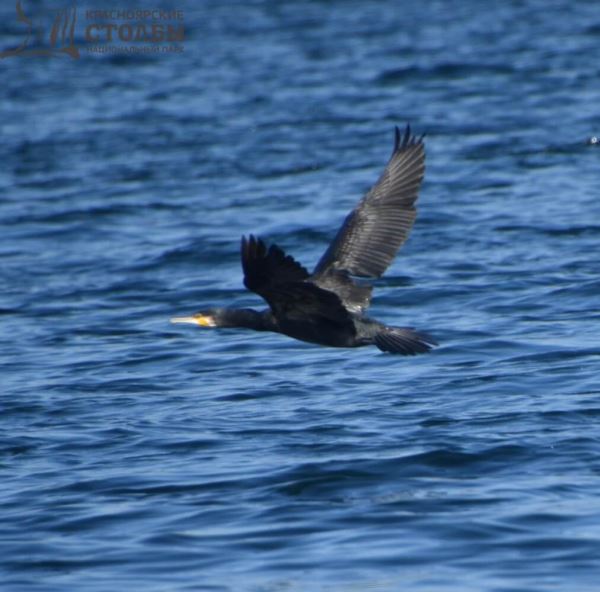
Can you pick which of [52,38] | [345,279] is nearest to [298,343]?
[345,279]

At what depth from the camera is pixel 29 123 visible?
23922 mm

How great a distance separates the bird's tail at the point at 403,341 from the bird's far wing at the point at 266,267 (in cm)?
75

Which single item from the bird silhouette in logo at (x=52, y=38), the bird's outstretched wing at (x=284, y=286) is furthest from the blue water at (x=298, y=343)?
the bird silhouette in logo at (x=52, y=38)

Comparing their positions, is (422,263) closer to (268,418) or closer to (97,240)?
(97,240)

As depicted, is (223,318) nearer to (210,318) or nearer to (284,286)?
(210,318)

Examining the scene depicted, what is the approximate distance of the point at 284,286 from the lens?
878 cm

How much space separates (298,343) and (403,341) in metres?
3.10

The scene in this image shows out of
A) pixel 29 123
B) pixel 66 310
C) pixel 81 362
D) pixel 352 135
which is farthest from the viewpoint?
pixel 29 123

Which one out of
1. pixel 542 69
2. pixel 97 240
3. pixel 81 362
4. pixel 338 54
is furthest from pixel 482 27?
pixel 81 362

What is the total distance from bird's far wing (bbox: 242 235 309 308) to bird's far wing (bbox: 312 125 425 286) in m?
1.28

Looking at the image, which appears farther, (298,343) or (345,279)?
(298,343)

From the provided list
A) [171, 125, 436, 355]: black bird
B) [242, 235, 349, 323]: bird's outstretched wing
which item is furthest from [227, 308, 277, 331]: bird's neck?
[242, 235, 349, 323]: bird's outstretched wing

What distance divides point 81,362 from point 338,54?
55.2 feet

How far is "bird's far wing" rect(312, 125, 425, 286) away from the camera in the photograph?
10.1m
